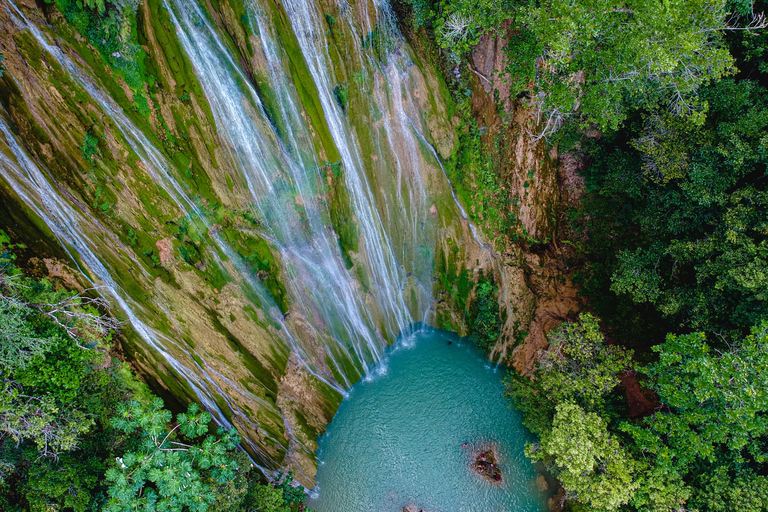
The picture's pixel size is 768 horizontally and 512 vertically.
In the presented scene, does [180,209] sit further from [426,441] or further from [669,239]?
[669,239]

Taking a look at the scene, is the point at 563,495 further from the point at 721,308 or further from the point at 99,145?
the point at 99,145

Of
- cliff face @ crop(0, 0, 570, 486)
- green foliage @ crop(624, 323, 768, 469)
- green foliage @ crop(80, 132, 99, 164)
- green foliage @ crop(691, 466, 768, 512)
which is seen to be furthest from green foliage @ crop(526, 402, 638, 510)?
green foliage @ crop(80, 132, 99, 164)

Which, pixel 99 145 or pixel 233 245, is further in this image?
pixel 233 245

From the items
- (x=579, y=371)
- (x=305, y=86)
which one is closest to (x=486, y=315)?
(x=579, y=371)

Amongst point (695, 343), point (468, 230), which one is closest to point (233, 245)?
point (468, 230)

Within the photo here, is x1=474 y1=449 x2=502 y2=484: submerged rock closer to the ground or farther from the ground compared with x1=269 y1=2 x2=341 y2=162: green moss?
closer to the ground

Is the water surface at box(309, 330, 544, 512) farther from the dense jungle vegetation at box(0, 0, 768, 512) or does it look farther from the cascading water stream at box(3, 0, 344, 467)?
the cascading water stream at box(3, 0, 344, 467)
